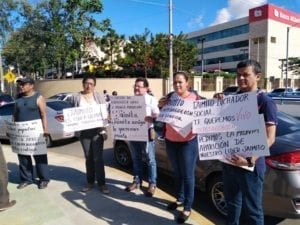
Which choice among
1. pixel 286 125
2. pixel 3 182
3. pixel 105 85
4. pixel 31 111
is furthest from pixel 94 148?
pixel 105 85

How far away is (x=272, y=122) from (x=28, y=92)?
3.86 metres

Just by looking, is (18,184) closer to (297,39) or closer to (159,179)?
(159,179)

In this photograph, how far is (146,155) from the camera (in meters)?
5.68

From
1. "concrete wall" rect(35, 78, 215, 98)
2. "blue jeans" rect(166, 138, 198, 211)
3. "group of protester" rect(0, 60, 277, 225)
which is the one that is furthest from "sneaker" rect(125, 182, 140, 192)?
"concrete wall" rect(35, 78, 215, 98)

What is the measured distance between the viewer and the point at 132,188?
593 cm

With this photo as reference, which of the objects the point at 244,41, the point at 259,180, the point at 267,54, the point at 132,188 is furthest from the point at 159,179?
the point at 244,41

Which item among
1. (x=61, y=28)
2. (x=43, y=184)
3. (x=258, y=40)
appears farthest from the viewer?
(x=258, y=40)

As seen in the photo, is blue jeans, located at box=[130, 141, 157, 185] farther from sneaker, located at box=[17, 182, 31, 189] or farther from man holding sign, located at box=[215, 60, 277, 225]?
man holding sign, located at box=[215, 60, 277, 225]

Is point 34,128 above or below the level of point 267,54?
below

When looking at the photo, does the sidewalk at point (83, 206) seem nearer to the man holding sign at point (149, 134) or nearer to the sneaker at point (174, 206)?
the sneaker at point (174, 206)

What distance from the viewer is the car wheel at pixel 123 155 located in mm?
7703

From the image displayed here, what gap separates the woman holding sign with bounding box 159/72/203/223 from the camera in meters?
4.57

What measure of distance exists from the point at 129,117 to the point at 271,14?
78348 millimetres

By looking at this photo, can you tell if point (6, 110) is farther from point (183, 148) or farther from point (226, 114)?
point (226, 114)
